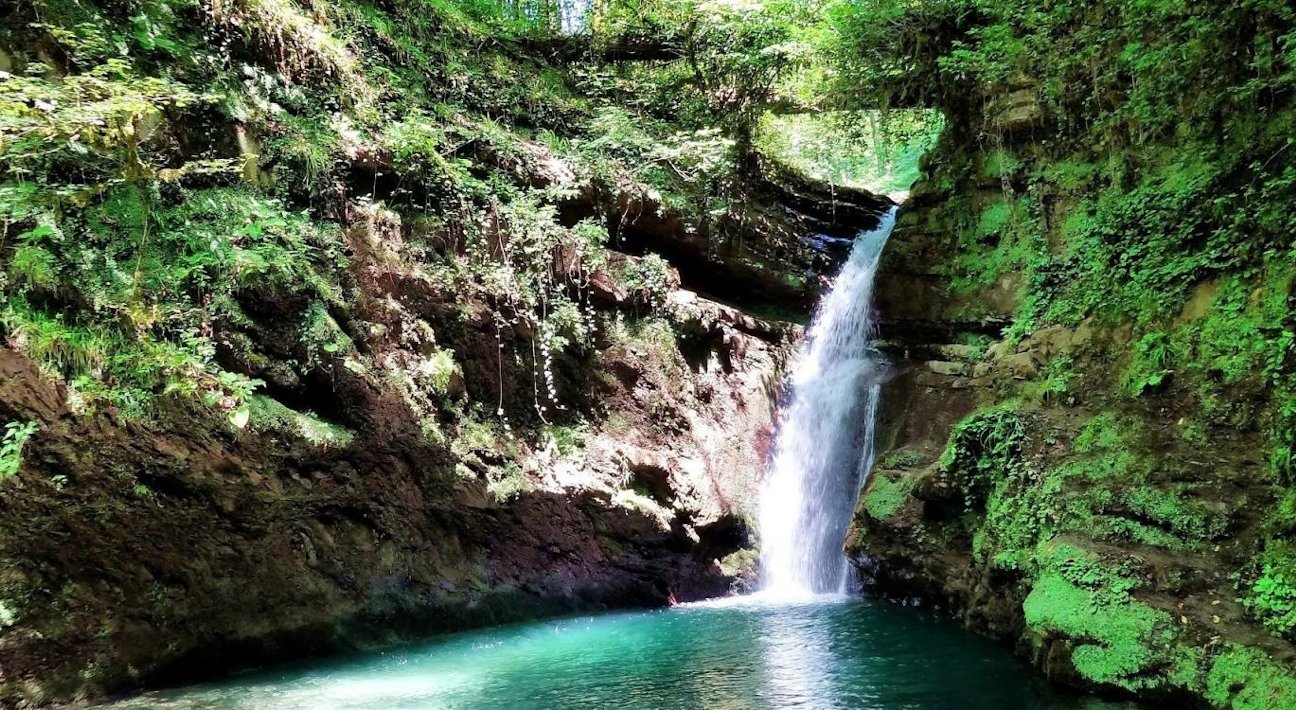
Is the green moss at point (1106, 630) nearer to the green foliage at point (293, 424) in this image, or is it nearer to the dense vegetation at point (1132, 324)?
the dense vegetation at point (1132, 324)

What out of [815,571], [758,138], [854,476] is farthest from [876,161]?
[815,571]

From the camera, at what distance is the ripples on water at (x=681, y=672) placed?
569cm

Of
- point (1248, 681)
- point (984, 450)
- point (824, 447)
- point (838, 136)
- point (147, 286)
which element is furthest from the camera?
point (838, 136)

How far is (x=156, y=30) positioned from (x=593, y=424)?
21.1 ft

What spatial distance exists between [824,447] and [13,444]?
958 centimetres

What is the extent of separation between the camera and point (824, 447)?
11328 mm

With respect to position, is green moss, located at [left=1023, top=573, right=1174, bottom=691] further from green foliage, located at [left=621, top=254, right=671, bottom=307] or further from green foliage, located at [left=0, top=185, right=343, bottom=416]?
green foliage, located at [left=0, top=185, right=343, bottom=416]

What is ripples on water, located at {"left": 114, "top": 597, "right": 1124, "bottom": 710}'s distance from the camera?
5.69 m

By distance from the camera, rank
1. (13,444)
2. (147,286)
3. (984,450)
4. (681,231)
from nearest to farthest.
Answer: (13,444) → (147,286) → (984,450) → (681,231)

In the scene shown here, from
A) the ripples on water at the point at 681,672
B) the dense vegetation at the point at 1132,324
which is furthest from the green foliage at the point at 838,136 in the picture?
the ripples on water at the point at 681,672

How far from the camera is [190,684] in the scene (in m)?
6.68

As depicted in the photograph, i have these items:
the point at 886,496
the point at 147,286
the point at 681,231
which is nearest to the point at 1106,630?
the point at 886,496

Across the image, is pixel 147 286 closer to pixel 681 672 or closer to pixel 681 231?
pixel 681 672

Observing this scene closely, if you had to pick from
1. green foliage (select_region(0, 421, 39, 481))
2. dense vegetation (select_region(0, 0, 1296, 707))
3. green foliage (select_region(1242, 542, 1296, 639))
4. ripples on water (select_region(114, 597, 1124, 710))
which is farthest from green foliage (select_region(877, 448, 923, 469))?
green foliage (select_region(0, 421, 39, 481))
